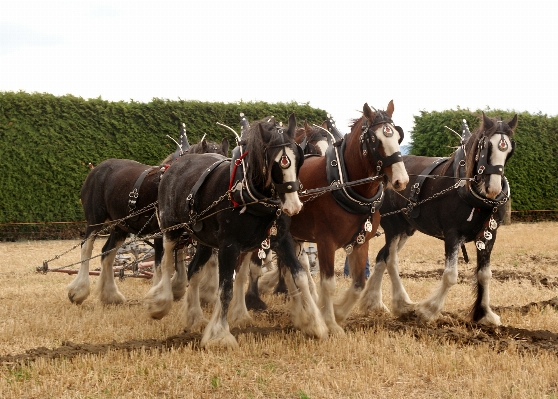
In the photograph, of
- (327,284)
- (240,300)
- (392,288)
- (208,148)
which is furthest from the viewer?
(208,148)

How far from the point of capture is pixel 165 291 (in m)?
6.49

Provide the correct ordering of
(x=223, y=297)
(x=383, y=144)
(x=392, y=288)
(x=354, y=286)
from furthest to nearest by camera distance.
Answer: (x=392, y=288), (x=354, y=286), (x=383, y=144), (x=223, y=297)

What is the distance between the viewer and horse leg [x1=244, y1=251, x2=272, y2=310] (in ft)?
25.4

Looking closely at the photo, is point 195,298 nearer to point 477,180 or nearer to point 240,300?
point 240,300

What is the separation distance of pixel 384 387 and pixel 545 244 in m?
10.6

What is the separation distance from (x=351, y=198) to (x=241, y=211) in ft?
3.36

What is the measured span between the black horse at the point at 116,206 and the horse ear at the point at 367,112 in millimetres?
2664

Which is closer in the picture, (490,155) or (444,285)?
(490,155)

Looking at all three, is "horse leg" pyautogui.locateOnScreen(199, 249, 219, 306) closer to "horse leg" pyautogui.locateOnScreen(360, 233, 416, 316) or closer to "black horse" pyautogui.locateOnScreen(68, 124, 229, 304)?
"black horse" pyautogui.locateOnScreen(68, 124, 229, 304)

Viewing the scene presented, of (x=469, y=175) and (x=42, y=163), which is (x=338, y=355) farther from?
(x=42, y=163)

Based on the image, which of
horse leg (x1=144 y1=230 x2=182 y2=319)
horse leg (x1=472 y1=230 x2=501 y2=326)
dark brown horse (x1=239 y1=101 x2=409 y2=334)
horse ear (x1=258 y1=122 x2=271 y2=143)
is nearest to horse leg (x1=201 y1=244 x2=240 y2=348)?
dark brown horse (x1=239 y1=101 x2=409 y2=334)

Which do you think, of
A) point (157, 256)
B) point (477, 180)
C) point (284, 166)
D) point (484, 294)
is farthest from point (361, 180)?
point (157, 256)

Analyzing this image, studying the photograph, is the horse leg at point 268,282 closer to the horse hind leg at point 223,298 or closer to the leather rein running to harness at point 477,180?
the leather rein running to harness at point 477,180

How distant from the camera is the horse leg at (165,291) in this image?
6.49m
